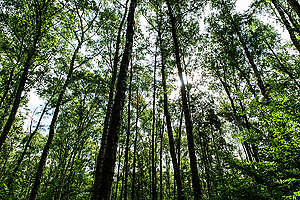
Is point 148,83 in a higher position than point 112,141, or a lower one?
higher

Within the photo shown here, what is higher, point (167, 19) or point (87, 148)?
point (167, 19)

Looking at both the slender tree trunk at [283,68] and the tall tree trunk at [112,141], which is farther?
the slender tree trunk at [283,68]

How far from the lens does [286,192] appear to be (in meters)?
3.55

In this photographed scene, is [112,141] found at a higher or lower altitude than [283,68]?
lower

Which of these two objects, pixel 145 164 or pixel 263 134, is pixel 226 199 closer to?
pixel 263 134

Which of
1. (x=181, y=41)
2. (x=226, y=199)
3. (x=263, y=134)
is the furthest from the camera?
(x=181, y=41)

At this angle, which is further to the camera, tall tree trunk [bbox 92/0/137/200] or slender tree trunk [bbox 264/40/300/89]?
slender tree trunk [bbox 264/40/300/89]

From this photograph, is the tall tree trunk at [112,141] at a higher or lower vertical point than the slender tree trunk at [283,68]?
lower

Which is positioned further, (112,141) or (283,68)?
(283,68)

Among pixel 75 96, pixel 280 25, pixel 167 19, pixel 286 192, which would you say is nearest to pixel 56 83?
pixel 75 96

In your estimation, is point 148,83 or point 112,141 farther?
point 148,83

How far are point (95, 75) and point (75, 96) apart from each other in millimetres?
3644

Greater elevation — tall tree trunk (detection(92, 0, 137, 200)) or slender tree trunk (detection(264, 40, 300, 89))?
slender tree trunk (detection(264, 40, 300, 89))

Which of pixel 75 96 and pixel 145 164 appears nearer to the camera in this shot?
pixel 75 96
